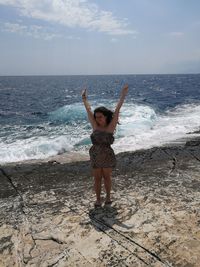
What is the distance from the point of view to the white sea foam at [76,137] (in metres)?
13.6

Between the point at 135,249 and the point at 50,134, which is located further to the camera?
the point at 50,134

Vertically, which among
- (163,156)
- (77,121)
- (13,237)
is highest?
(13,237)

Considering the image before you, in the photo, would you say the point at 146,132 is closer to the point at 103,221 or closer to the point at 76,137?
the point at 76,137

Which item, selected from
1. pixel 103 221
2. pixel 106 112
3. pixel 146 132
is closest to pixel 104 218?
pixel 103 221

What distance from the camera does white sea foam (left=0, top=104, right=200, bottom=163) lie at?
44.7 ft

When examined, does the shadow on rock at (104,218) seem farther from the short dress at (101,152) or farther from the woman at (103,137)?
the short dress at (101,152)

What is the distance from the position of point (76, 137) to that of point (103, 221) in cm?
1249

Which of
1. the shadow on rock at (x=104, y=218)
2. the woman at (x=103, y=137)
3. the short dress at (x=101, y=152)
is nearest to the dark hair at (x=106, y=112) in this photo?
the woman at (x=103, y=137)

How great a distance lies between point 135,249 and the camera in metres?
3.74

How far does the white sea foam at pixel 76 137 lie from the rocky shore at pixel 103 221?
6.82 metres

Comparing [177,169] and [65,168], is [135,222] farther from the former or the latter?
[65,168]

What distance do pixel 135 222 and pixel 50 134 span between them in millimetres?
13990

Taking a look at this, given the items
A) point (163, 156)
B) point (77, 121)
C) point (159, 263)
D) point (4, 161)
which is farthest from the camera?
point (77, 121)

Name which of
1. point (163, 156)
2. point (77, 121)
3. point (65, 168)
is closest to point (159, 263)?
point (65, 168)
